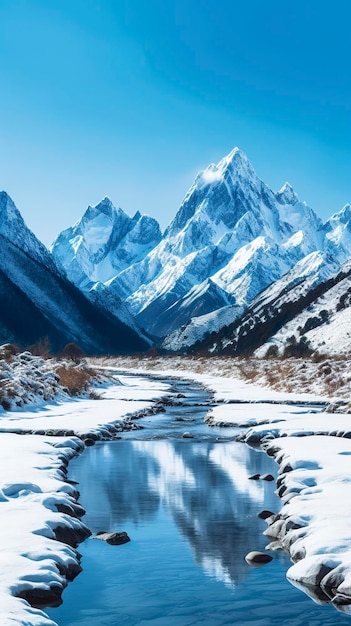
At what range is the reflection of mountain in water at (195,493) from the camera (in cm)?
1359

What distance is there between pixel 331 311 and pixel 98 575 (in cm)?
10293

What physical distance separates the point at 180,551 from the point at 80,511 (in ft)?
11.6

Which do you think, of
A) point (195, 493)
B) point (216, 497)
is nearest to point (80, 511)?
point (195, 493)

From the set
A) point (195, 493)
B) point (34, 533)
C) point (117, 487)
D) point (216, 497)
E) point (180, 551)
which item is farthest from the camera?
point (117, 487)

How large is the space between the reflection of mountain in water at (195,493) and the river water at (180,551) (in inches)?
1.2

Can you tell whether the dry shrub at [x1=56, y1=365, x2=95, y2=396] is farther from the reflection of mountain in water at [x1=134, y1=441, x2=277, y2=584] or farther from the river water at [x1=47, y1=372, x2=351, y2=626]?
the river water at [x1=47, y1=372, x2=351, y2=626]

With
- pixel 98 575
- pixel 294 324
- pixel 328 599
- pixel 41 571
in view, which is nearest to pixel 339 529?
pixel 328 599

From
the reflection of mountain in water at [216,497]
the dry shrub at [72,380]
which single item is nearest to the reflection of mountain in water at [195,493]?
the reflection of mountain in water at [216,497]

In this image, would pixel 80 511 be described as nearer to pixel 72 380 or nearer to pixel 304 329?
pixel 72 380

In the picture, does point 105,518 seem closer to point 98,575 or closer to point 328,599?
point 98,575

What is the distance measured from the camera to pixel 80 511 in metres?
15.8

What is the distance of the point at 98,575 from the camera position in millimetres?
11812

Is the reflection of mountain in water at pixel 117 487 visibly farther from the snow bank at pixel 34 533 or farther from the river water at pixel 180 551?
the snow bank at pixel 34 533

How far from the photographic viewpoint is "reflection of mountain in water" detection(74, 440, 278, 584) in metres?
13.6
